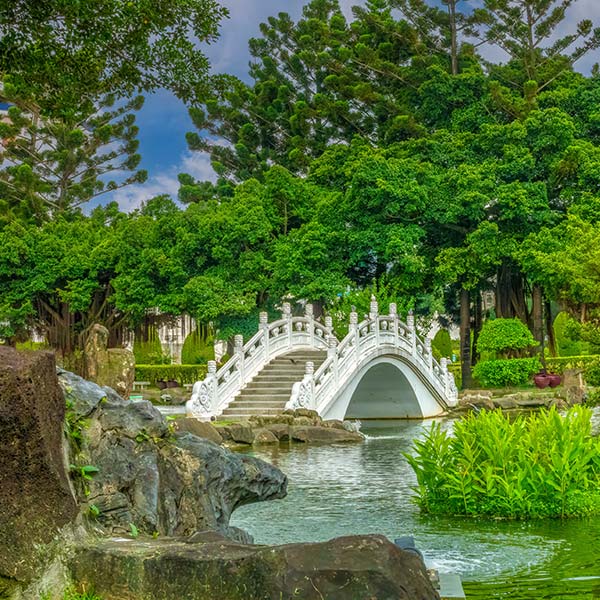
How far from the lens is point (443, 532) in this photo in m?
7.89

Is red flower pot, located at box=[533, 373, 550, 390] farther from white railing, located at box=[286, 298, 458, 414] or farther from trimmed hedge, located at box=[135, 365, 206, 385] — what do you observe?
trimmed hedge, located at box=[135, 365, 206, 385]

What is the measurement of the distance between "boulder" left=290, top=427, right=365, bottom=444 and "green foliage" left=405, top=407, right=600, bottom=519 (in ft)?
30.0

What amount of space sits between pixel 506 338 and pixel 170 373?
543 inches

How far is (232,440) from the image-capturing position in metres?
16.7

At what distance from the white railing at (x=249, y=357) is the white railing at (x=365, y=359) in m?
1.05

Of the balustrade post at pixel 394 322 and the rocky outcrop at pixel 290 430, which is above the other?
the balustrade post at pixel 394 322

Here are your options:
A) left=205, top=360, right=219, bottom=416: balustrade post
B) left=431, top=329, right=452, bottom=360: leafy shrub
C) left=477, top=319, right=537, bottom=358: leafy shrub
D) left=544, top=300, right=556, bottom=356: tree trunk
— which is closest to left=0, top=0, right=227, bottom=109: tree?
left=205, top=360, right=219, bottom=416: balustrade post

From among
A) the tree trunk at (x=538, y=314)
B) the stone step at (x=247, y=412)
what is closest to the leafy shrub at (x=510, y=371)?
the tree trunk at (x=538, y=314)

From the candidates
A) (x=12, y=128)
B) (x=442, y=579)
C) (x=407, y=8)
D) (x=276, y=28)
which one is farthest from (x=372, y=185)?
(x=442, y=579)

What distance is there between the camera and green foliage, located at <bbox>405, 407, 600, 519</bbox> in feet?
26.2

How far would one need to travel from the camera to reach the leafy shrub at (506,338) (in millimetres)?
29266

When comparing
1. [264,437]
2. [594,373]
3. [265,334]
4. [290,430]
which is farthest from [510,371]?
[594,373]

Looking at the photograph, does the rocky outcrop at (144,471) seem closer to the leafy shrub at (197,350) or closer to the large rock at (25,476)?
the large rock at (25,476)

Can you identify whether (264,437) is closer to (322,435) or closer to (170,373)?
(322,435)
